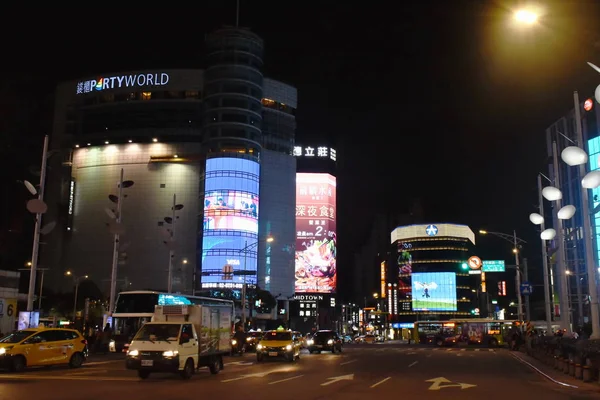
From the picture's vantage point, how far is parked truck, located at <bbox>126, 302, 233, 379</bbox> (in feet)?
62.5

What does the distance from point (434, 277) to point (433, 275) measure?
61cm

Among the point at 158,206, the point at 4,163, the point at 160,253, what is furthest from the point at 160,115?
the point at 4,163

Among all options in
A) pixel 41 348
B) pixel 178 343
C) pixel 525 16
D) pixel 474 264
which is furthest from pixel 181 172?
pixel 525 16

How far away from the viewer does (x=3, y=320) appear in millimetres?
37094

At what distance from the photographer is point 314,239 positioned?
136 m

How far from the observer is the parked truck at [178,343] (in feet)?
62.5

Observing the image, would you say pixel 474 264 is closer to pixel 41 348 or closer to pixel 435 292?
pixel 41 348

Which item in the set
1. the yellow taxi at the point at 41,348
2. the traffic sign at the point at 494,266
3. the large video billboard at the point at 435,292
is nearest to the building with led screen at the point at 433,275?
the large video billboard at the point at 435,292

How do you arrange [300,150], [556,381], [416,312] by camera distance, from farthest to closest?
[416,312]
[300,150]
[556,381]

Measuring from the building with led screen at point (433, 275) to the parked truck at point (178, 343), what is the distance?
460ft

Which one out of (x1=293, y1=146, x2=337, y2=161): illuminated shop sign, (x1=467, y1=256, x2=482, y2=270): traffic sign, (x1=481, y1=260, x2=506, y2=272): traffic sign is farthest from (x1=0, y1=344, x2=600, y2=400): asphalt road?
(x1=293, y1=146, x2=337, y2=161): illuminated shop sign

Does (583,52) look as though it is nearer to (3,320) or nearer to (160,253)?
(3,320)

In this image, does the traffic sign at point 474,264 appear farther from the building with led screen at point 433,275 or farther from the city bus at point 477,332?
the building with led screen at point 433,275

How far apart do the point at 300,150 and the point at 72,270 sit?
62735mm
